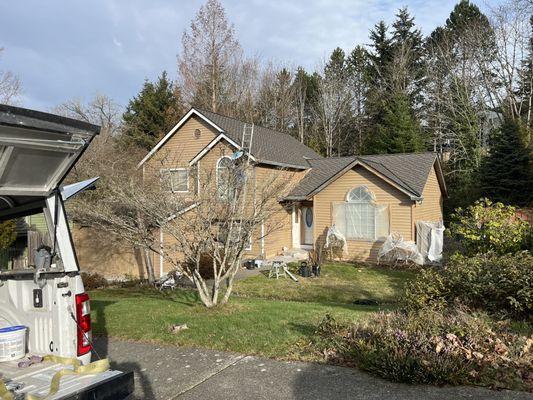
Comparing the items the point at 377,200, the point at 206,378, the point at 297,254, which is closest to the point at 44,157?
the point at 206,378

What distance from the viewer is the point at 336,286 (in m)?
13.8

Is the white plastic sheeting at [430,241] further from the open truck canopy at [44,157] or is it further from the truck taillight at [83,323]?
the open truck canopy at [44,157]

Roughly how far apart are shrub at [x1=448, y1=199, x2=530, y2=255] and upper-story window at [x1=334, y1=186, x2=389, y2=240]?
4.37 meters

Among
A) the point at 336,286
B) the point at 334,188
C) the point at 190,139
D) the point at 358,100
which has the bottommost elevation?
the point at 336,286

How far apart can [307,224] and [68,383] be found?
18.8 m

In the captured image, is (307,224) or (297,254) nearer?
(297,254)

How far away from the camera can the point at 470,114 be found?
31281 mm

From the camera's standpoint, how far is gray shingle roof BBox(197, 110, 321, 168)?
774 inches

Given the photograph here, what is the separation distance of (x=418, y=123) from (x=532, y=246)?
25.7 meters

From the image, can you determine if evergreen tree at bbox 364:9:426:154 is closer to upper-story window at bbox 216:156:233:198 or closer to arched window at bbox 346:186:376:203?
arched window at bbox 346:186:376:203

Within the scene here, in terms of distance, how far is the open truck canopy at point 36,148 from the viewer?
9.45ft

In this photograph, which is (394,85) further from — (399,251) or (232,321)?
(232,321)

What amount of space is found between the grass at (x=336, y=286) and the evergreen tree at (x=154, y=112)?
21.4 meters

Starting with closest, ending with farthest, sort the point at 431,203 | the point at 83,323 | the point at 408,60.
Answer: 1. the point at 83,323
2. the point at 431,203
3. the point at 408,60
